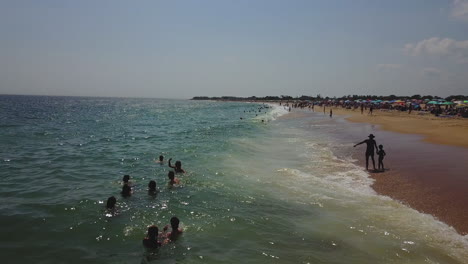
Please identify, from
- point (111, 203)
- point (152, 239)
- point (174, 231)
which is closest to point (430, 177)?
point (174, 231)

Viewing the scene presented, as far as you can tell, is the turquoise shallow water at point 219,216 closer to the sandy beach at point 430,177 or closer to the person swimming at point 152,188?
the person swimming at point 152,188

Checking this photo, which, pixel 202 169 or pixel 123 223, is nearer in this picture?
pixel 123 223

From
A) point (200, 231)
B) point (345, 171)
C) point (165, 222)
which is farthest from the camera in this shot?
point (345, 171)

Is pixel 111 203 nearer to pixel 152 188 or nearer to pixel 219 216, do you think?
pixel 152 188

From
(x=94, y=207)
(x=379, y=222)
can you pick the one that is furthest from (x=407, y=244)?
(x=94, y=207)

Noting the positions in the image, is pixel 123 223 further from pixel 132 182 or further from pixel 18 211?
pixel 132 182

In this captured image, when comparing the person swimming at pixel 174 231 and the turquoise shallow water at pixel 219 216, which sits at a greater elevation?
the person swimming at pixel 174 231

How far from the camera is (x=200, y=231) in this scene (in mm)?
8508

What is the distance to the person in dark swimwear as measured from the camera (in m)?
7.40

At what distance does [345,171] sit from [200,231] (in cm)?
911

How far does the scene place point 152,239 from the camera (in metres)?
7.43

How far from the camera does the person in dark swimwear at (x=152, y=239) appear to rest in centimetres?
740

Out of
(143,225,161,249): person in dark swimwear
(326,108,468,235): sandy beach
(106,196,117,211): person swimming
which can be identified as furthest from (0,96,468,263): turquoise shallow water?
(326,108,468,235): sandy beach

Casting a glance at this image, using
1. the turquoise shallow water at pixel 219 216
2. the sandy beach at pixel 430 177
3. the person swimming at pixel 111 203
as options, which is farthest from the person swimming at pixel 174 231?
Result: the sandy beach at pixel 430 177
